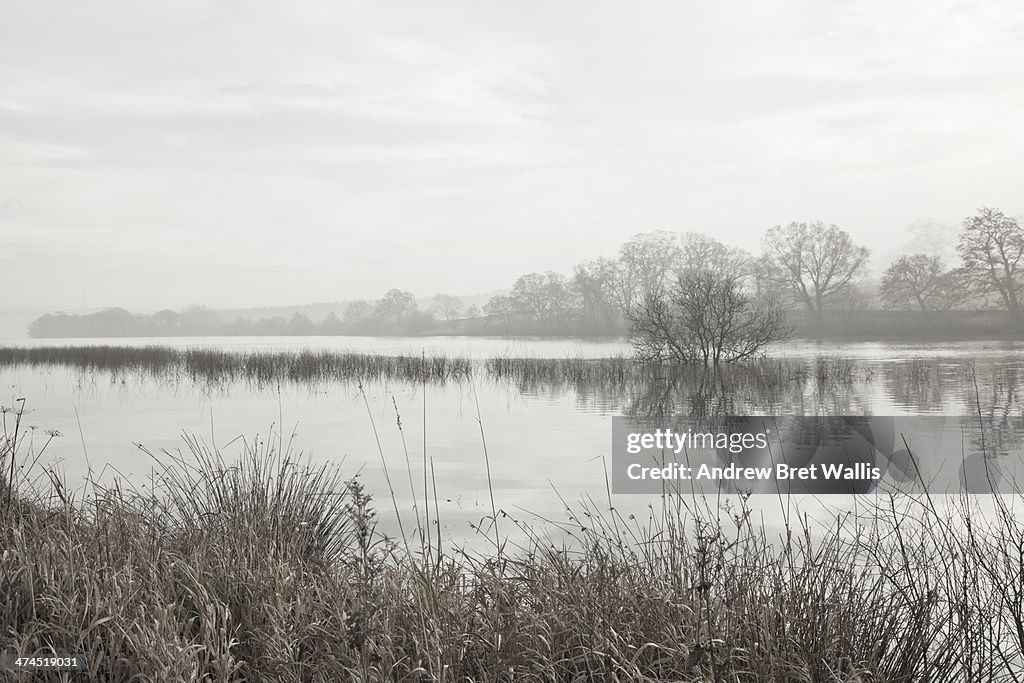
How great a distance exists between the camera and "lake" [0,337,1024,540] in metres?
8.04

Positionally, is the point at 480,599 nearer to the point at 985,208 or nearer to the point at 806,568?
the point at 806,568

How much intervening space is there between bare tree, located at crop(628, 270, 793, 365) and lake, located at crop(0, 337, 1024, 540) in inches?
68.3

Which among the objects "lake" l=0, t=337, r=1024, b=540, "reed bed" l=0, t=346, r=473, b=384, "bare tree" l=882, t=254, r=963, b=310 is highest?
"bare tree" l=882, t=254, r=963, b=310

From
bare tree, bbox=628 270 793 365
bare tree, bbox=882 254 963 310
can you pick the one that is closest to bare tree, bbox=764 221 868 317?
bare tree, bbox=882 254 963 310

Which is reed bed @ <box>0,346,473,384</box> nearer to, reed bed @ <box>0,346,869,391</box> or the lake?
reed bed @ <box>0,346,869,391</box>

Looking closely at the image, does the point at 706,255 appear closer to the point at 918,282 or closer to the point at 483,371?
the point at 918,282

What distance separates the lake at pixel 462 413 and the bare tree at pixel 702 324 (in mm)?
1735

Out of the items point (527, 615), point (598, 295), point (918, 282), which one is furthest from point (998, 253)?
point (527, 615)

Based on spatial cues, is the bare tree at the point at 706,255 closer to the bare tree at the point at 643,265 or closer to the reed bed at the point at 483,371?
the bare tree at the point at 643,265

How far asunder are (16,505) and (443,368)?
18.6 meters

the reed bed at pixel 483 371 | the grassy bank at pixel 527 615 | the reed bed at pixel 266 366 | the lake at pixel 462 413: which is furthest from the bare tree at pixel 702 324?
the grassy bank at pixel 527 615

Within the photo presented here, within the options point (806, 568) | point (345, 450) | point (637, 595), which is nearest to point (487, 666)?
point (637, 595)

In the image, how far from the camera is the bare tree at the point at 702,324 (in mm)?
22797

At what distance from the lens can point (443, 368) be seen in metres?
23.9
